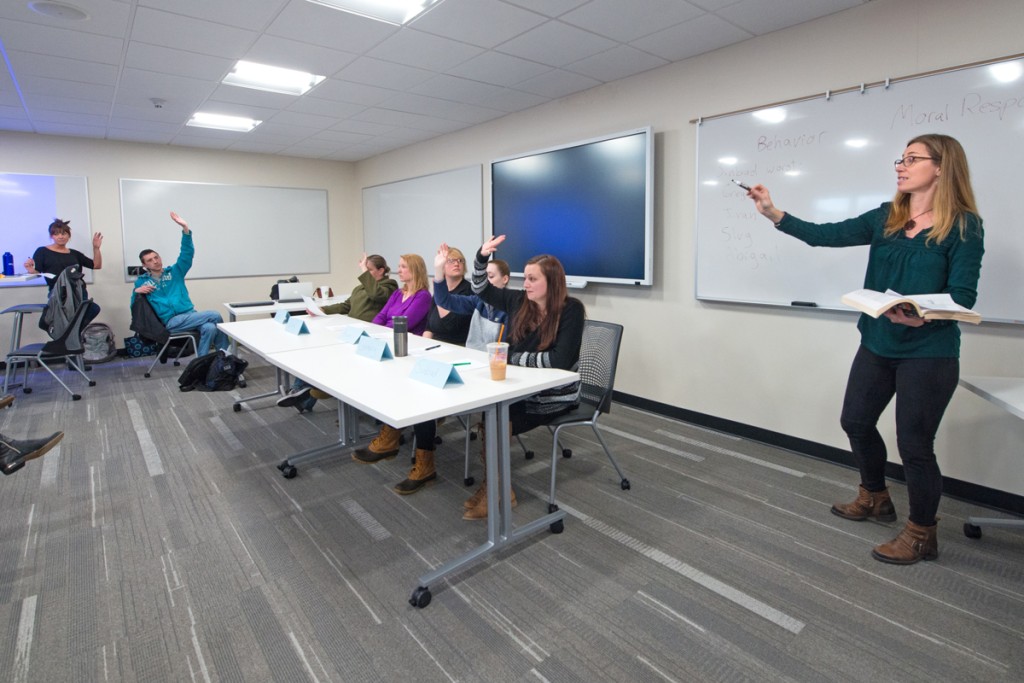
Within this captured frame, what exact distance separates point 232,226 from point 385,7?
487cm

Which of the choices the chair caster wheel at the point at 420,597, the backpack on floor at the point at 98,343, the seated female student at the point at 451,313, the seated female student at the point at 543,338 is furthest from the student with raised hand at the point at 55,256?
the chair caster wheel at the point at 420,597

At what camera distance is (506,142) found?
16.3 feet

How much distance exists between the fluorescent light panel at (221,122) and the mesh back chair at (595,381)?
4.18 metres

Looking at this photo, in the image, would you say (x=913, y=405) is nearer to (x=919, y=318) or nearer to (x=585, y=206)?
(x=919, y=318)

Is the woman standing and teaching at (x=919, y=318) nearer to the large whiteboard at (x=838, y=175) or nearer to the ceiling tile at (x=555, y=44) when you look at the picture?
the large whiteboard at (x=838, y=175)

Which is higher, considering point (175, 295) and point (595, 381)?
point (175, 295)

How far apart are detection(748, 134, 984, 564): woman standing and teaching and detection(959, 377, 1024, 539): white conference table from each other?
0.14 meters

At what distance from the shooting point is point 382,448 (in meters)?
3.19

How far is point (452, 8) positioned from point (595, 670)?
9.53 ft

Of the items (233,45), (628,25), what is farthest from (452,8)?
(233,45)

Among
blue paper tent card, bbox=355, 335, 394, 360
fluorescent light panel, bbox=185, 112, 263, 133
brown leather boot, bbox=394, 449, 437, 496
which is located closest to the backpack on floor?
fluorescent light panel, bbox=185, 112, 263, 133

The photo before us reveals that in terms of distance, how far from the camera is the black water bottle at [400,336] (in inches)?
102

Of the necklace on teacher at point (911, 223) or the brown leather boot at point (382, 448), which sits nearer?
the necklace on teacher at point (911, 223)

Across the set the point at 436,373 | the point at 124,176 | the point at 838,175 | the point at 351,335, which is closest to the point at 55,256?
the point at 124,176
